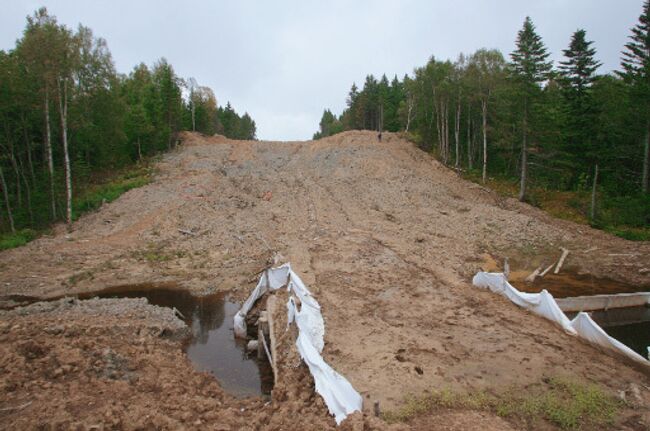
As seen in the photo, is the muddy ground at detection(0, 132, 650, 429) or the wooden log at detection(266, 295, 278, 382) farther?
the wooden log at detection(266, 295, 278, 382)

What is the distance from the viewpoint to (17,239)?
17.9m

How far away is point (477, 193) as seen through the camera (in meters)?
27.4

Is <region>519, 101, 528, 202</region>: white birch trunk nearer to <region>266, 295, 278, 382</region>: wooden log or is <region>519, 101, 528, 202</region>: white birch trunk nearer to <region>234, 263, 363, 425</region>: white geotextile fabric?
<region>234, 263, 363, 425</region>: white geotextile fabric

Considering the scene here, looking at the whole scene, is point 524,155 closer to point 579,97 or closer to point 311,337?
point 579,97

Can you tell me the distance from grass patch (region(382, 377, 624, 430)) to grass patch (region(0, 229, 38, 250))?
19.2 meters

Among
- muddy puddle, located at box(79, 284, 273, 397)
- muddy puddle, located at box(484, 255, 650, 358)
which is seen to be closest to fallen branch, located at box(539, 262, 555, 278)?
muddy puddle, located at box(484, 255, 650, 358)

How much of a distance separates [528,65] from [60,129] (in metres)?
30.2

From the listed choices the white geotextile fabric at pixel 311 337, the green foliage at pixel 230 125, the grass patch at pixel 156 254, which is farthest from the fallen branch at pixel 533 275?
the green foliage at pixel 230 125

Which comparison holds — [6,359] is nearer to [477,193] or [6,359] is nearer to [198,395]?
[198,395]

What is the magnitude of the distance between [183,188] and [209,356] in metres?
18.2

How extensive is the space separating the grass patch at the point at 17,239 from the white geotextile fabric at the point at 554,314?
20106mm

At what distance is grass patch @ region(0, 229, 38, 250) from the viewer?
56.9 ft

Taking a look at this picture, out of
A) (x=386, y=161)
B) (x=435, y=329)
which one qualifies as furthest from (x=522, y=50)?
(x=435, y=329)

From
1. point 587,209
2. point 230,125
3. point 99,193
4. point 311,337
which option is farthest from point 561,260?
point 230,125
